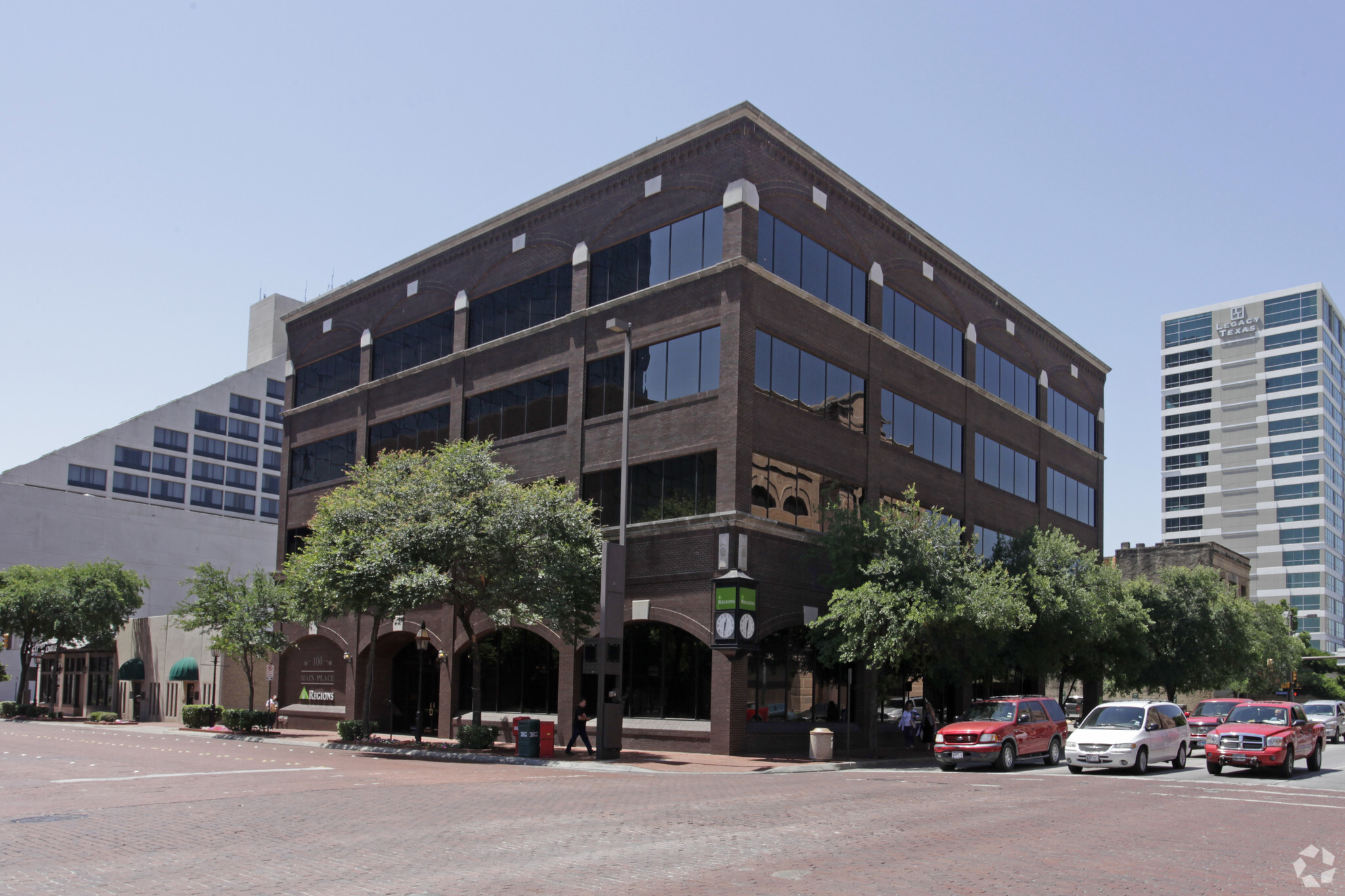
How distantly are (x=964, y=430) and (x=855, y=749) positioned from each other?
14.7 meters

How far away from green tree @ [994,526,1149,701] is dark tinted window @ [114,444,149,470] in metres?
82.5

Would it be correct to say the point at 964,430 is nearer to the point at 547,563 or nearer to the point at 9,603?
the point at 547,563

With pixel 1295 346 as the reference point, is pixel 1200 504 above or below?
below

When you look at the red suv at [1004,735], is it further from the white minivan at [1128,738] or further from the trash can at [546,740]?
the trash can at [546,740]

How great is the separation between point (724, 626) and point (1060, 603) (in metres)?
11.9

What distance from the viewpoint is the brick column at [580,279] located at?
1443 inches

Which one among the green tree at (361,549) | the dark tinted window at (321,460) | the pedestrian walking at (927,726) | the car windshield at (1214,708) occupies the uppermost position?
the dark tinted window at (321,460)

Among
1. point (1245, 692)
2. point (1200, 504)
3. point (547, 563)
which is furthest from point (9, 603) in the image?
point (1200, 504)

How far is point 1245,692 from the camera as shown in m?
67.3

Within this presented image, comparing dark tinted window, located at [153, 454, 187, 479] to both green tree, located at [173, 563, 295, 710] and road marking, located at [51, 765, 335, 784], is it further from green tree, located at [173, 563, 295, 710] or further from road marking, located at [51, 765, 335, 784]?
road marking, located at [51, 765, 335, 784]

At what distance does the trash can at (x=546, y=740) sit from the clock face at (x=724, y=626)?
523cm

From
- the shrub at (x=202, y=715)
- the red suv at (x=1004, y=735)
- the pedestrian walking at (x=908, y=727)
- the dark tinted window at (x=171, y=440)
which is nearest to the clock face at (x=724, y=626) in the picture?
the red suv at (x=1004, y=735)

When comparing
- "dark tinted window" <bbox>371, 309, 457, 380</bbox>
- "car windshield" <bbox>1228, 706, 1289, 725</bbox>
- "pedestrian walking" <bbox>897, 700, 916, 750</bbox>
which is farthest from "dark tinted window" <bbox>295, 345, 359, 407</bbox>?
"car windshield" <bbox>1228, 706, 1289, 725</bbox>

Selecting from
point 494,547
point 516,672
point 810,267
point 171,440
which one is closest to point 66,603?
point 516,672
